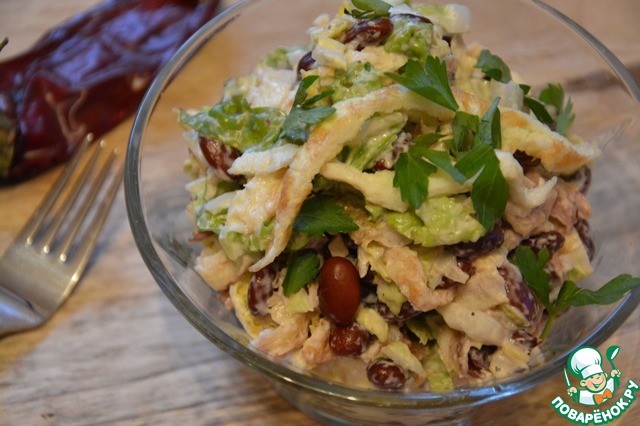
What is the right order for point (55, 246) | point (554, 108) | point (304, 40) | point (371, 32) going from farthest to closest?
point (304, 40)
point (55, 246)
point (554, 108)
point (371, 32)

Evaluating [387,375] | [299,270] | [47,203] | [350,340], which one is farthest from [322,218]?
[47,203]

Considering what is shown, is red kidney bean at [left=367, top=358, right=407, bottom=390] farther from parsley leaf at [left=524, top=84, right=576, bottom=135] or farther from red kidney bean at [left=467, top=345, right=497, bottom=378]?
parsley leaf at [left=524, top=84, right=576, bottom=135]

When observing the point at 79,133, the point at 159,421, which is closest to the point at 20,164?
the point at 79,133

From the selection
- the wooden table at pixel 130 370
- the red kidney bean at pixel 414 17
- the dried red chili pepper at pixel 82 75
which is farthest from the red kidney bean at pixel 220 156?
the dried red chili pepper at pixel 82 75

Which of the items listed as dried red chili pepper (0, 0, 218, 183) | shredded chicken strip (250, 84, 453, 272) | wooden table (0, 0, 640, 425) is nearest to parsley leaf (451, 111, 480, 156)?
shredded chicken strip (250, 84, 453, 272)

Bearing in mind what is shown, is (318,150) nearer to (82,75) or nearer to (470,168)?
(470,168)

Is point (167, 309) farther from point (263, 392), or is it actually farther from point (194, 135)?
point (194, 135)

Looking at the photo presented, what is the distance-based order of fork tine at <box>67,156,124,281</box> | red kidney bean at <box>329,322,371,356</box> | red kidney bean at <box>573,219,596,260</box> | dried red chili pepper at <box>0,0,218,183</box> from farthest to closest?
dried red chili pepper at <box>0,0,218,183</box> → fork tine at <box>67,156,124,281</box> → red kidney bean at <box>573,219,596,260</box> → red kidney bean at <box>329,322,371,356</box>
